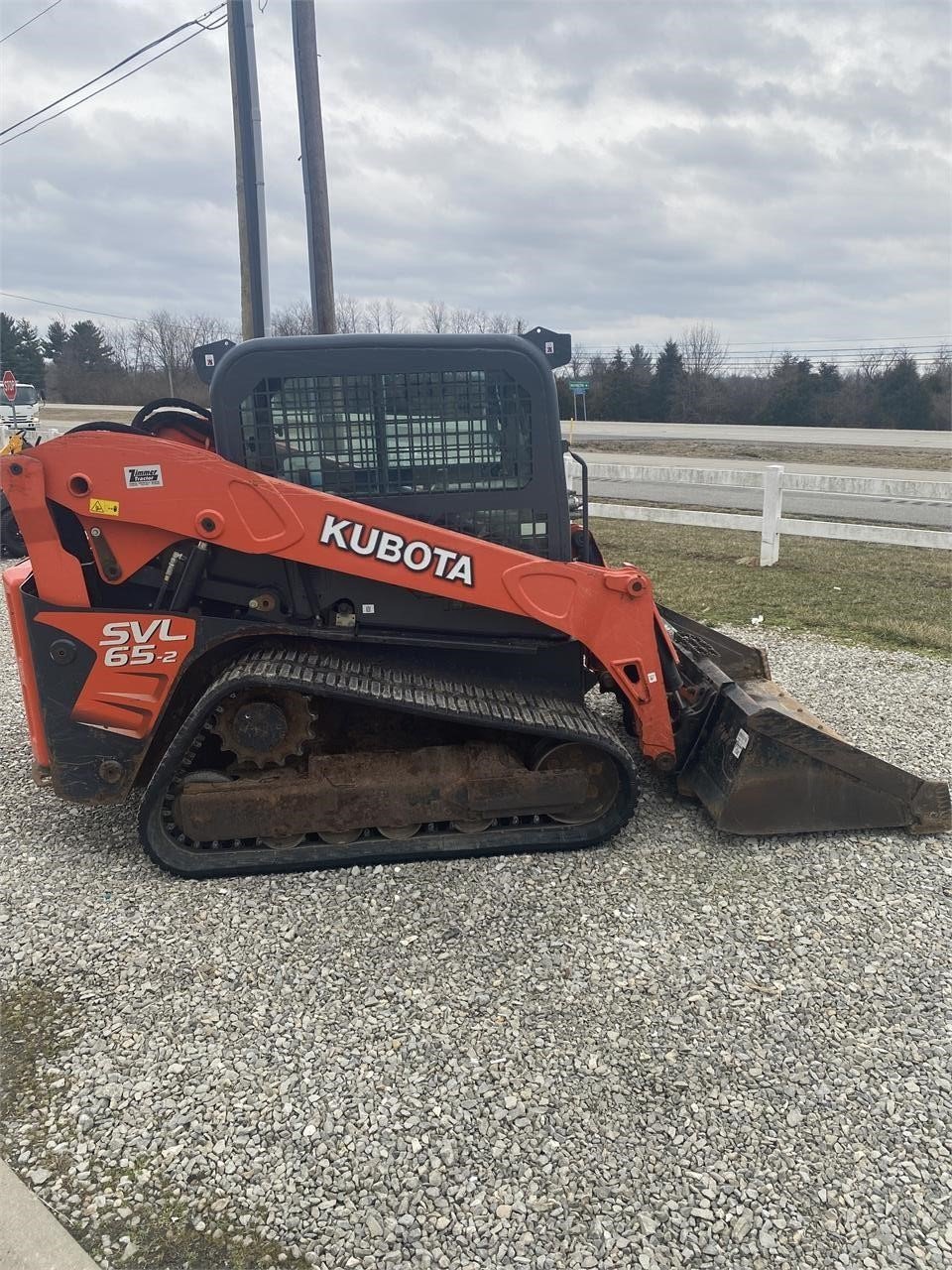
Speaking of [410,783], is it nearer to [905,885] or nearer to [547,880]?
[547,880]

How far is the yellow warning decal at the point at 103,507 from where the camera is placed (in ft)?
12.7

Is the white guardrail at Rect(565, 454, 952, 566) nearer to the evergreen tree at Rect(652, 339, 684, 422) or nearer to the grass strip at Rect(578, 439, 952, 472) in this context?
the grass strip at Rect(578, 439, 952, 472)

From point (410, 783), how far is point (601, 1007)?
131cm

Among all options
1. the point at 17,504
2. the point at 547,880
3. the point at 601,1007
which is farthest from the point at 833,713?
the point at 17,504

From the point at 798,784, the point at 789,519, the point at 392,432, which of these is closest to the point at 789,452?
the point at 789,519

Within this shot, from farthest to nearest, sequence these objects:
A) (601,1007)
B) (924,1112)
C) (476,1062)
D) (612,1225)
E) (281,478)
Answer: (281,478)
(601,1007)
(476,1062)
(924,1112)
(612,1225)

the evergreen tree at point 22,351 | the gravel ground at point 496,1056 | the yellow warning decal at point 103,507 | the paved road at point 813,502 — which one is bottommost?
the gravel ground at point 496,1056

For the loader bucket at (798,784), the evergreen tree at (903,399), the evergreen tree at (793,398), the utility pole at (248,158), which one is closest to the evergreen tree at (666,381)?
the evergreen tree at (793,398)

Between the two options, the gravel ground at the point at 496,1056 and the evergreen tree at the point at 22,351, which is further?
the evergreen tree at the point at 22,351

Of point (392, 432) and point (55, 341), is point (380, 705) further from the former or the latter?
point (55, 341)

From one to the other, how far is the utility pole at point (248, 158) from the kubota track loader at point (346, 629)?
258 inches

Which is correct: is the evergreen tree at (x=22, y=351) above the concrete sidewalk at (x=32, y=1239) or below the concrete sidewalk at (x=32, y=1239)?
above

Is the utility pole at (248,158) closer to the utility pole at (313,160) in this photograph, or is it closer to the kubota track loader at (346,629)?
the utility pole at (313,160)

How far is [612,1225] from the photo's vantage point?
229 centimetres
